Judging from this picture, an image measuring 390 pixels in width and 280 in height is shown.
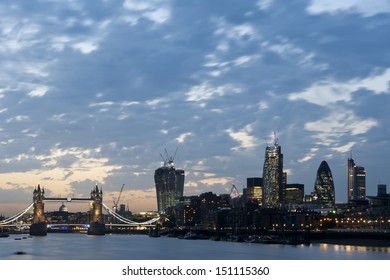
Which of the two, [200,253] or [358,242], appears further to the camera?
[358,242]

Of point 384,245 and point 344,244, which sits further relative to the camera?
point 344,244

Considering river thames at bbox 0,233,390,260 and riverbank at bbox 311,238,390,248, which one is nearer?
river thames at bbox 0,233,390,260

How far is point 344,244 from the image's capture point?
162 m

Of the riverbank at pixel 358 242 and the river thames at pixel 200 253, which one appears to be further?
the riverbank at pixel 358 242
